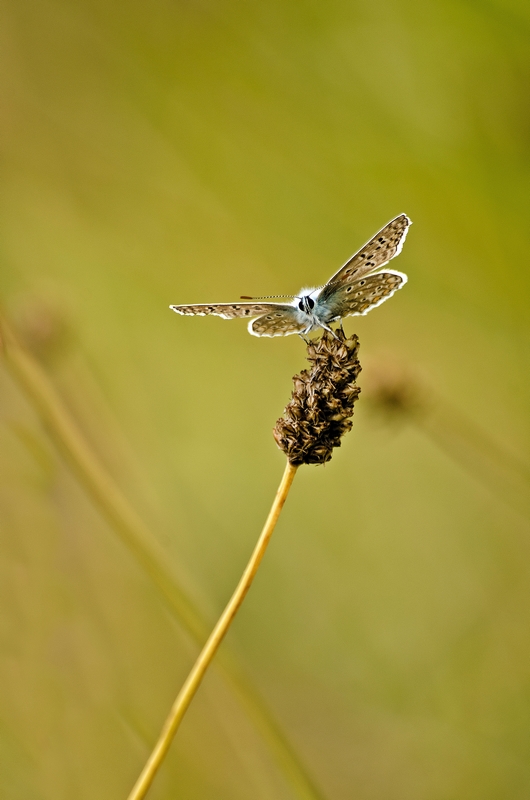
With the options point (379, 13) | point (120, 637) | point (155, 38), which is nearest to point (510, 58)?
point (379, 13)

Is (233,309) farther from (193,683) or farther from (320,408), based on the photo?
(193,683)

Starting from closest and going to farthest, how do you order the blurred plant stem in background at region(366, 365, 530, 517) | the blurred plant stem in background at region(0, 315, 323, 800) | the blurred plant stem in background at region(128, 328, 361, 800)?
the blurred plant stem in background at region(128, 328, 361, 800) → the blurred plant stem in background at region(0, 315, 323, 800) → the blurred plant stem in background at region(366, 365, 530, 517)

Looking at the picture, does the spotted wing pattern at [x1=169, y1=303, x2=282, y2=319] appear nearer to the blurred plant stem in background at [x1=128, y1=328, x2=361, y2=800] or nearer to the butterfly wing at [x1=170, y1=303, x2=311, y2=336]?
the butterfly wing at [x1=170, y1=303, x2=311, y2=336]

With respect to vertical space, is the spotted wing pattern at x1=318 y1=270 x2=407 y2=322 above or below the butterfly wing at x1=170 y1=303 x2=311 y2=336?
below

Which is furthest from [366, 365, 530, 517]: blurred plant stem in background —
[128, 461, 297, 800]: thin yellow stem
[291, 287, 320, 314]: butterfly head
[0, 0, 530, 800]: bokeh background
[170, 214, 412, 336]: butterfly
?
[128, 461, 297, 800]: thin yellow stem

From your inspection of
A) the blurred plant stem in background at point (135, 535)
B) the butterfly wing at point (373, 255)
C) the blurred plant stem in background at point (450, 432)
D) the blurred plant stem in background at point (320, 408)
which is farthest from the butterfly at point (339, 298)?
the blurred plant stem in background at point (450, 432)

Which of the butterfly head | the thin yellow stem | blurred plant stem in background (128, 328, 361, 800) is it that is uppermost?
the butterfly head

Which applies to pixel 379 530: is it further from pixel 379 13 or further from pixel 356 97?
pixel 379 13
